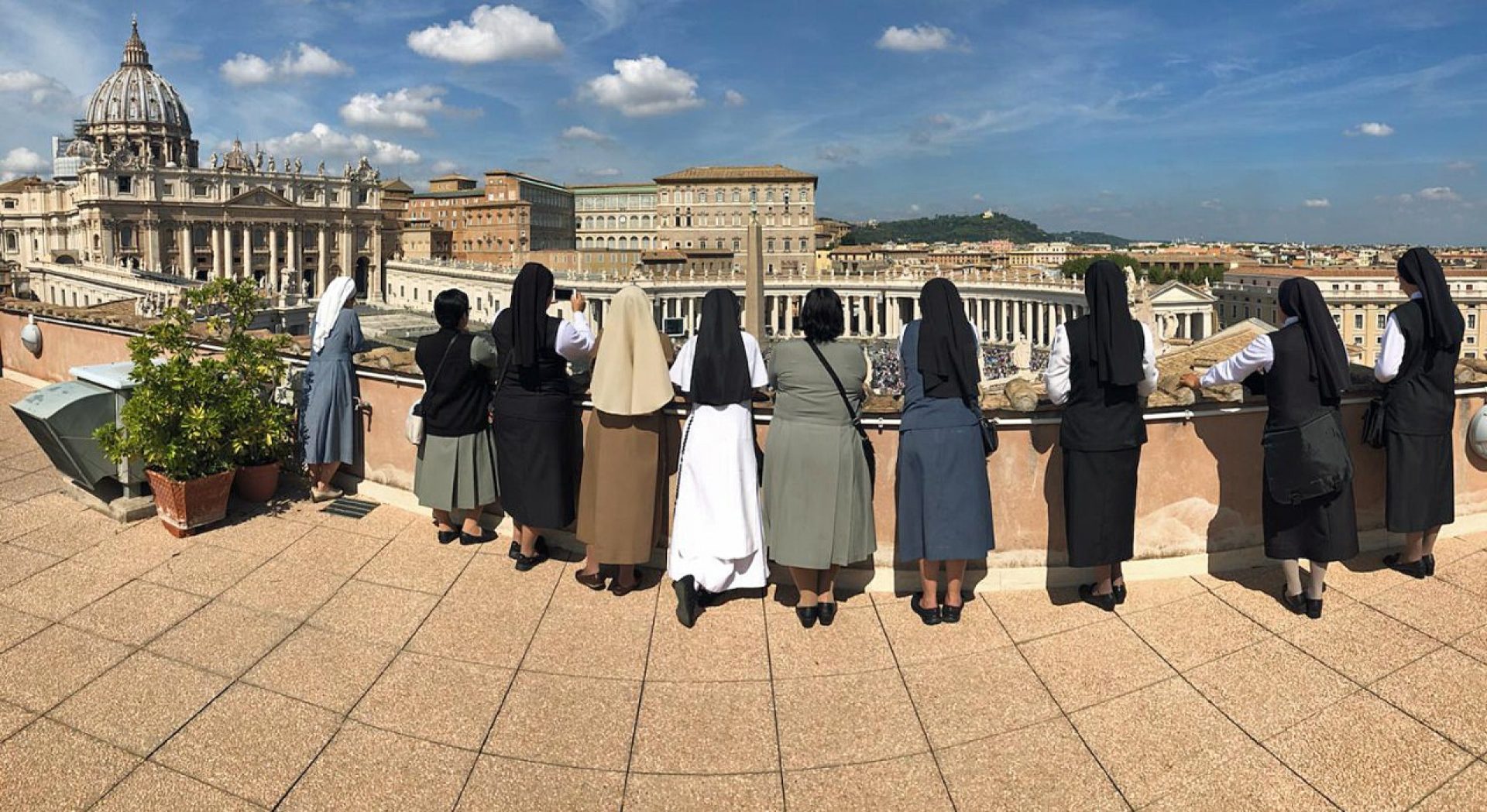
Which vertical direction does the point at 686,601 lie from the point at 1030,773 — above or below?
above

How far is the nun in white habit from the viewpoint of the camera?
12.7 ft

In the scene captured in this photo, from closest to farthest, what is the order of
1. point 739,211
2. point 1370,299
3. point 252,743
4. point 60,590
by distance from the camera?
point 252,743 < point 60,590 < point 1370,299 < point 739,211

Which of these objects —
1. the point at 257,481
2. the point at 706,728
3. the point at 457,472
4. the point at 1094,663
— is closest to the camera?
the point at 706,728

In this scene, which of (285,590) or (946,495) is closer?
(946,495)

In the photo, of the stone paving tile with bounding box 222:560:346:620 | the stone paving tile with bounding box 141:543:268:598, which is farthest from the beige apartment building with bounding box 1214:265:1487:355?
the stone paving tile with bounding box 141:543:268:598

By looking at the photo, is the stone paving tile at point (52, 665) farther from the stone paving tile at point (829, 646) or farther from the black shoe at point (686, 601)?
the stone paving tile at point (829, 646)

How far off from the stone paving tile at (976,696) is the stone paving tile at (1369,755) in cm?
80

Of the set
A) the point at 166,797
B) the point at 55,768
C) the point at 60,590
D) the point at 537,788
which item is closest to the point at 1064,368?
the point at 537,788

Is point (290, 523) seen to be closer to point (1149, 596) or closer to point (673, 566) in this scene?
point (673, 566)

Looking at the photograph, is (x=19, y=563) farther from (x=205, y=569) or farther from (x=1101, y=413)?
(x=1101, y=413)

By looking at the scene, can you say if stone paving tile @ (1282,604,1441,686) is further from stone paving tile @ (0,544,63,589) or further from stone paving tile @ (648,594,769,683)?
stone paving tile @ (0,544,63,589)

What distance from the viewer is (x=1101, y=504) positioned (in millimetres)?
3852

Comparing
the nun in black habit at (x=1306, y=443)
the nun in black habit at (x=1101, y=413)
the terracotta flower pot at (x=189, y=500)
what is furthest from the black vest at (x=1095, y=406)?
the terracotta flower pot at (x=189, y=500)

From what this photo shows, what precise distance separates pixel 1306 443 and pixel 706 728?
287 centimetres
